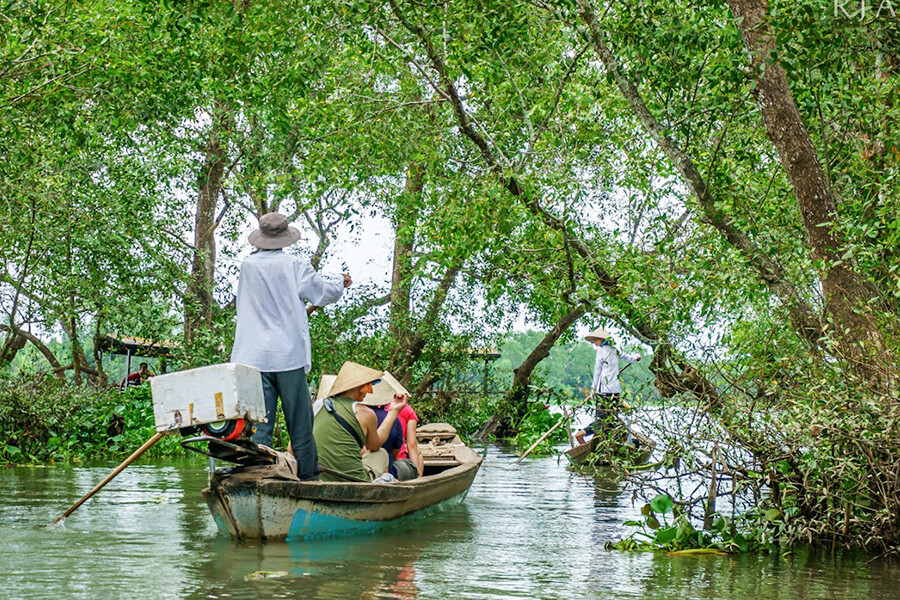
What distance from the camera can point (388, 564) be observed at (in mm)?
7188

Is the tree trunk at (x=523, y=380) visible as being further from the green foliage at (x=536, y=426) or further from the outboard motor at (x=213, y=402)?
the outboard motor at (x=213, y=402)

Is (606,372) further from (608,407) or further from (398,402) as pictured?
(608,407)

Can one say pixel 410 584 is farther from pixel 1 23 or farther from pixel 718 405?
pixel 1 23

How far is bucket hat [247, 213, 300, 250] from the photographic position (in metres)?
8.10

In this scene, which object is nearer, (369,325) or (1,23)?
(1,23)

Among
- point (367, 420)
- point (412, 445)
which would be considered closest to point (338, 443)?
point (367, 420)

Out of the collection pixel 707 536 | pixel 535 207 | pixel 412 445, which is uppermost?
pixel 535 207

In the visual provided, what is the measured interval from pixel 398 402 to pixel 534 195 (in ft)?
11.8

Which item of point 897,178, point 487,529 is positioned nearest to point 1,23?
point 487,529

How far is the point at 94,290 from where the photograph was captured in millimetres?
17219

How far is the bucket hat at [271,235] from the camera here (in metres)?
8.10

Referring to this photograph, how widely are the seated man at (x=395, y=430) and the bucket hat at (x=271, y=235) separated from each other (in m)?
1.67

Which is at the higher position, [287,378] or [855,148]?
[855,148]

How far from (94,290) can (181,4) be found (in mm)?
7685
